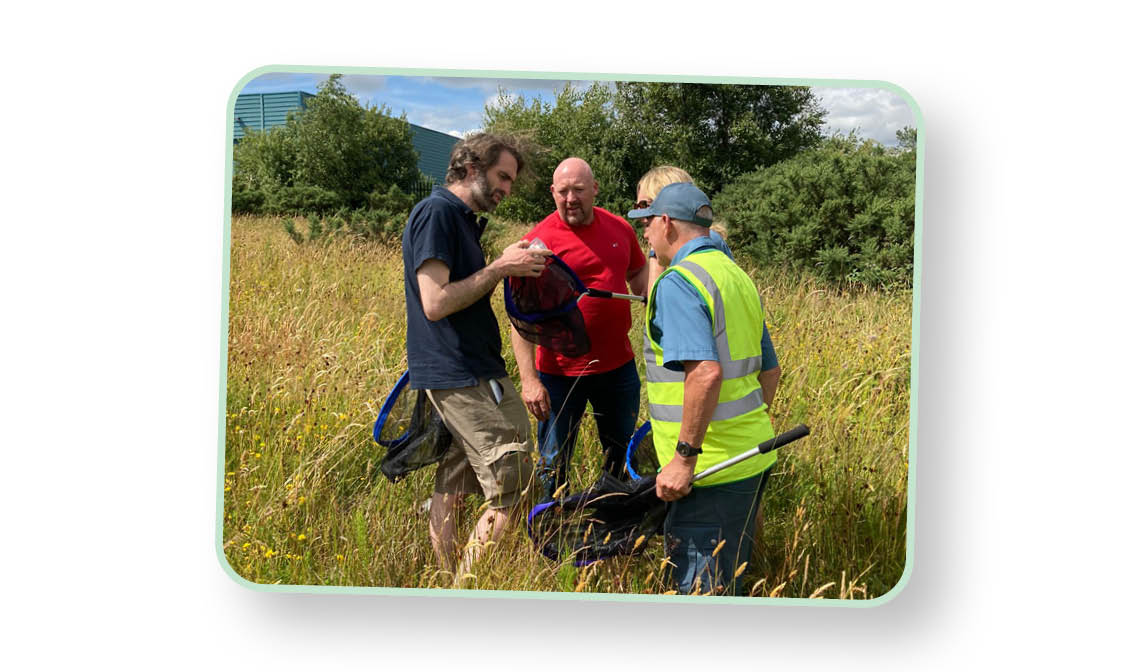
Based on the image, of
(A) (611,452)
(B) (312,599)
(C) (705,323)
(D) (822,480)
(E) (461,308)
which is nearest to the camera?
(C) (705,323)

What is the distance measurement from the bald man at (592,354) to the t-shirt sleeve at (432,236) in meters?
0.71

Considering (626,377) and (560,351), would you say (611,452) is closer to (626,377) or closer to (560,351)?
(626,377)

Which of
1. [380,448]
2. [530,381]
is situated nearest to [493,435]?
[530,381]

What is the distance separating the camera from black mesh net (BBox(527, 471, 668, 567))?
2.28 m

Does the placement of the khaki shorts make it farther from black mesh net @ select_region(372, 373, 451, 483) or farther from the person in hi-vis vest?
the person in hi-vis vest

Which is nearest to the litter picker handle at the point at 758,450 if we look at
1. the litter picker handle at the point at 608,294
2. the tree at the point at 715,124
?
the litter picker handle at the point at 608,294

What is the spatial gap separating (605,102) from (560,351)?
3.19ft

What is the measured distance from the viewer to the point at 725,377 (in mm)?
1958

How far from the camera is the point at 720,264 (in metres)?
1.94

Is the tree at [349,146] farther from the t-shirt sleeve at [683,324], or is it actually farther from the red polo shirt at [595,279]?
the t-shirt sleeve at [683,324]

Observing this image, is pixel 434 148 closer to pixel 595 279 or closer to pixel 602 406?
pixel 595 279

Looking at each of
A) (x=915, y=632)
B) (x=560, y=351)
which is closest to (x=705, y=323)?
(x=560, y=351)

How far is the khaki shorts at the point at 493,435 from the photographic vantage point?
233 centimetres

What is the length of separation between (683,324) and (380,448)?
1.42 meters
